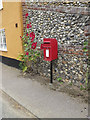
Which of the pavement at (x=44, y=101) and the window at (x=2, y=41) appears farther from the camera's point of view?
the window at (x=2, y=41)

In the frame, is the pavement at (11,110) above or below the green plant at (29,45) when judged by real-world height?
below

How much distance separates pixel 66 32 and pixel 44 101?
2395mm

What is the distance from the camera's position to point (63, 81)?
425 cm

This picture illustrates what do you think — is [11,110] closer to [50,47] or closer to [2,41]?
[50,47]

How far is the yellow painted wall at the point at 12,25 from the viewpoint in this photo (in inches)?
224

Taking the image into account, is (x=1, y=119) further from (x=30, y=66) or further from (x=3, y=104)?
(x=30, y=66)

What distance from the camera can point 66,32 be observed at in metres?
3.88

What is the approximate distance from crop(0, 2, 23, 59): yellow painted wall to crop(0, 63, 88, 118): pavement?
A: 7.92ft

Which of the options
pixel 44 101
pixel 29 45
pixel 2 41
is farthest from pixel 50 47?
pixel 2 41

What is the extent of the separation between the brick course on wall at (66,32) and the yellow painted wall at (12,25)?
1.23 m

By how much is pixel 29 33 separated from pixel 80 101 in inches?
147

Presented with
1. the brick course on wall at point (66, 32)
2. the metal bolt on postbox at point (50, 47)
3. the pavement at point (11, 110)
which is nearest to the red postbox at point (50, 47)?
the metal bolt on postbox at point (50, 47)

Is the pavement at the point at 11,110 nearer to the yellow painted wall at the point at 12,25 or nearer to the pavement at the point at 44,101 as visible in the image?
the pavement at the point at 44,101

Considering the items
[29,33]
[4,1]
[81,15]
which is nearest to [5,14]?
[4,1]
